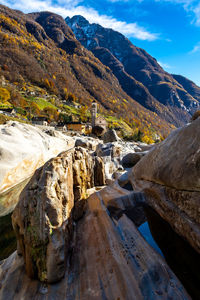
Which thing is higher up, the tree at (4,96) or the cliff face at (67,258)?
the tree at (4,96)

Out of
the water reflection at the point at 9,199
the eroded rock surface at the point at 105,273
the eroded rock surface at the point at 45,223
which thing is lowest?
the water reflection at the point at 9,199

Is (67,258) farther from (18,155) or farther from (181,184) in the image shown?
(18,155)

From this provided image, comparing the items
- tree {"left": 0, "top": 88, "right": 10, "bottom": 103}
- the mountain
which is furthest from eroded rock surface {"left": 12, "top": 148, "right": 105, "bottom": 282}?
the mountain

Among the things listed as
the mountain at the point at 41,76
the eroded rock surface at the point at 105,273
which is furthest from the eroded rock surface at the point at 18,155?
the mountain at the point at 41,76

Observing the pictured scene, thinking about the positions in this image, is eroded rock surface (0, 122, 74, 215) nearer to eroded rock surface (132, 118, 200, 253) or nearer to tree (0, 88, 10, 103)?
eroded rock surface (132, 118, 200, 253)

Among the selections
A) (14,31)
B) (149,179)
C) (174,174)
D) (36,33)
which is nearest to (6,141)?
(149,179)

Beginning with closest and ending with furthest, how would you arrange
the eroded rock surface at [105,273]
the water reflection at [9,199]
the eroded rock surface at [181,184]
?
the eroded rock surface at [105,273], the eroded rock surface at [181,184], the water reflection at [9,199]

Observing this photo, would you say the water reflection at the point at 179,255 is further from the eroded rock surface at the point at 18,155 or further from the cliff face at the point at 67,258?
the eroded rock surface at the point at 18,155

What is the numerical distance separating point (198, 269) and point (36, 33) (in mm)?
254878

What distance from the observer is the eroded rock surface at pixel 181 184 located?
12.7ft

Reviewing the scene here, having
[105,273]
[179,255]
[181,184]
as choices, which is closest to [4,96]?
[181,184]

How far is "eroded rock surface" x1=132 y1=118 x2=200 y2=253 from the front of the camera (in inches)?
153

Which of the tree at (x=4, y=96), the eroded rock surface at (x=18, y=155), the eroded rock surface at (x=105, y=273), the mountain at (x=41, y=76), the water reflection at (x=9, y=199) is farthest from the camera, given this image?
the mountain at (x=41, y=76)

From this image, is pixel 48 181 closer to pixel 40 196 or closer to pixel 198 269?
pixel 40 196
